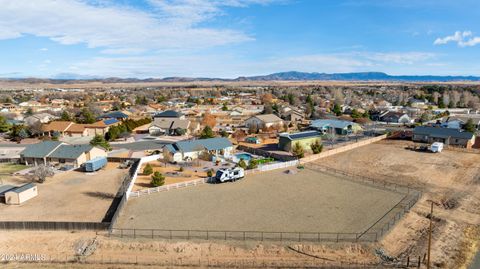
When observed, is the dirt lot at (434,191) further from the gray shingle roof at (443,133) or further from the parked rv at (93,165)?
the parked rv at (93,165)

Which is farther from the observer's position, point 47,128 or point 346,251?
point 47,128

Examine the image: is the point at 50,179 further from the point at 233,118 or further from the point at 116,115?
the point at 233,118

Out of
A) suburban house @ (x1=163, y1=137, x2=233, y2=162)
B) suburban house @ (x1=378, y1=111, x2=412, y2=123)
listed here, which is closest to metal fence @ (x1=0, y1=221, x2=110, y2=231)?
suburban house @ (x1=163, y1=137, x2=233, y2=162)

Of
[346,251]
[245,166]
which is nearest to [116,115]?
[245,166]

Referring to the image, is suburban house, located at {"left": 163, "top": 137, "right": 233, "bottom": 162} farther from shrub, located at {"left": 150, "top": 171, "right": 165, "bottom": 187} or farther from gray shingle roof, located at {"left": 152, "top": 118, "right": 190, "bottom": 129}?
gray shingle roof, located at {"left": 152, "top": 118, "right": 190, "bottom": 129}

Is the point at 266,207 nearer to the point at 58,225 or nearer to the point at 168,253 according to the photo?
the point at 168,253
